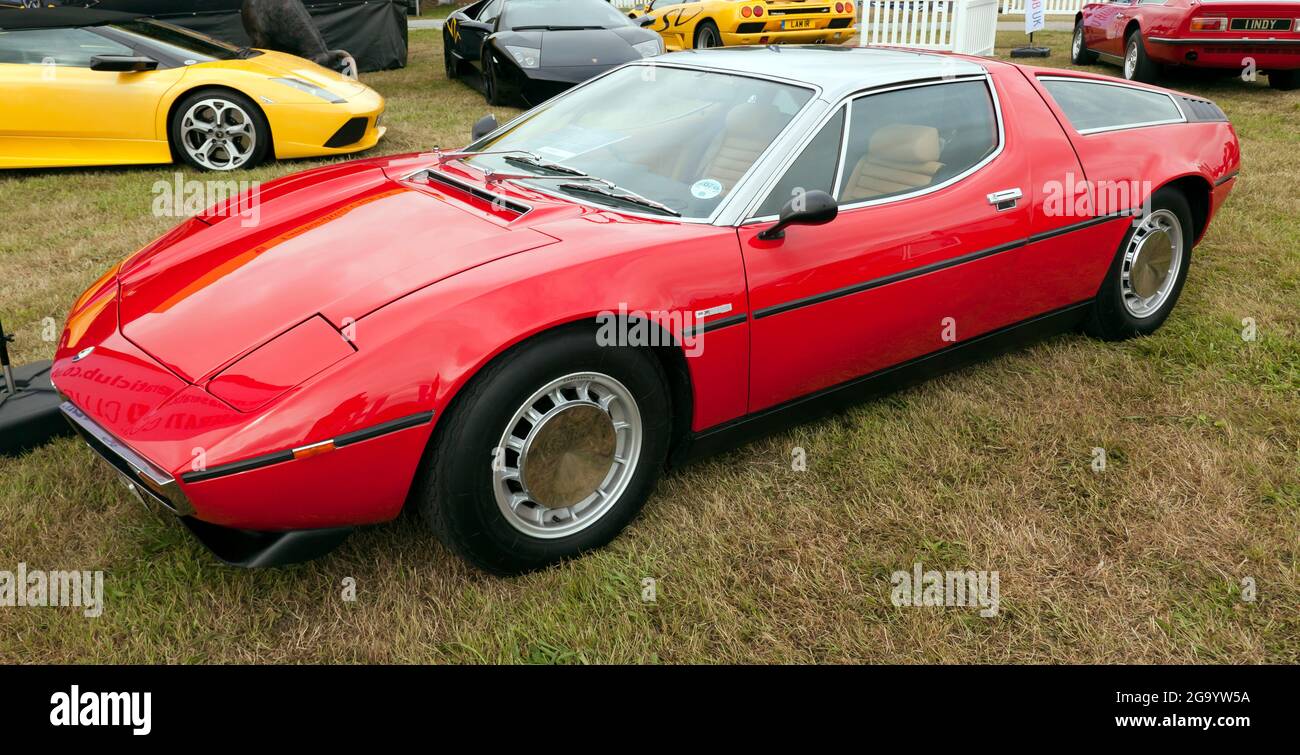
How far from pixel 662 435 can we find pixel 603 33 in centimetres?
728

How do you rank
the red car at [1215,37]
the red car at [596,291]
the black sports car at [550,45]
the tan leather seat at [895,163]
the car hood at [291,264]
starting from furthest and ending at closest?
the red car at [1215,37] < the black sports car at [550,45] < the tan leather seat at [895,163] < the car hood at [291,264] < the red car at [596,291]

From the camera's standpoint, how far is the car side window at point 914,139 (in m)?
3.07

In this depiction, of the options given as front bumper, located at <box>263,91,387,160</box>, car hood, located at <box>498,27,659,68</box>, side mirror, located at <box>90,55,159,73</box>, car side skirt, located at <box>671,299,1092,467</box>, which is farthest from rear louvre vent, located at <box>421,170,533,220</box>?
car hood, located at <box>498,27,659,68</box>

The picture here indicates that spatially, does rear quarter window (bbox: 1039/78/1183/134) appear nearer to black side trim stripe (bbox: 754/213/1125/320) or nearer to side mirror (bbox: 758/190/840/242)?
black side trim stripe (bbox: 754/213/1125/320)

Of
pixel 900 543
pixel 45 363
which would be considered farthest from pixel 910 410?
pixel 45 363

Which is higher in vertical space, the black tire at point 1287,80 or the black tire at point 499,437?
the black tire at point 1287,80

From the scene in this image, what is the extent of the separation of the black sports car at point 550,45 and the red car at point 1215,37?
17.3 ft

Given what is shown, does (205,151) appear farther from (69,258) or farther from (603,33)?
(603,33)

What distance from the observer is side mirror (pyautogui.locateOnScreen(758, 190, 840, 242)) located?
8.80ft

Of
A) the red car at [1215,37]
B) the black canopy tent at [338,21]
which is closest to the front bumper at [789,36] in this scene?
the red car at [1215,37]

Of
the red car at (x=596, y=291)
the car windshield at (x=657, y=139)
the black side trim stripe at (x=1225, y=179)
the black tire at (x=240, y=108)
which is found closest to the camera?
the red car at (x=596, y=291)

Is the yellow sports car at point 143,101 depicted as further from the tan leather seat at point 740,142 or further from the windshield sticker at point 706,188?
the windshield sticker at point 706,188

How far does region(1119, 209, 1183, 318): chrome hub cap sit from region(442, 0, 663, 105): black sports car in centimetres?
573

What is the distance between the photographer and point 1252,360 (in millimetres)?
3932
